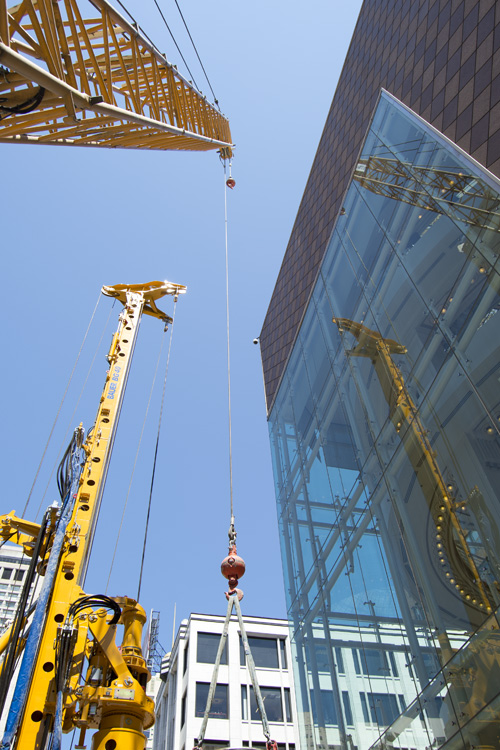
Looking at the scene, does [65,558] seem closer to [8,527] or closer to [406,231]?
[8,527]

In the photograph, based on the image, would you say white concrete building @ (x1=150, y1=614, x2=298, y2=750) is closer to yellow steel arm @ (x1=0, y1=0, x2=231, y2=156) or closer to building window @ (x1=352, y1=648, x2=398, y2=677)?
building window @ (x1=352, y1=648, x2=398, y2=677)

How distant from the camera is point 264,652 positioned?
37.9m

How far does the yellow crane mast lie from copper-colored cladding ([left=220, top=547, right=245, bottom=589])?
219 centimetres

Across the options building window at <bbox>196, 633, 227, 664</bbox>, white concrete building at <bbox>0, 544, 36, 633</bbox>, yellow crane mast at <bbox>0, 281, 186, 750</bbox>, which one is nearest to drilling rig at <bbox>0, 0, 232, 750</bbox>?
yellow crane mast at <bbox>0, 281, 186, 750</bbox>

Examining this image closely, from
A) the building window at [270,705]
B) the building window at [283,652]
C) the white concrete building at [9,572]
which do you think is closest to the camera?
the building window at [270,705]

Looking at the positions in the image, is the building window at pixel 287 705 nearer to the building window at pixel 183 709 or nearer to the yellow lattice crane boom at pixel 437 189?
the building window at pixel 183 709

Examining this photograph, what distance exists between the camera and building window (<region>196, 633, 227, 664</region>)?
120 feet

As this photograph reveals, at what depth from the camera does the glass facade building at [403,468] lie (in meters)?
9.55

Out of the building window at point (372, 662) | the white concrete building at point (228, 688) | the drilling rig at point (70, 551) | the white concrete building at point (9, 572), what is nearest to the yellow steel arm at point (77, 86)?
the drilling rig at point (70, 551)

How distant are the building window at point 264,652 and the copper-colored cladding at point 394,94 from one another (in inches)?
860

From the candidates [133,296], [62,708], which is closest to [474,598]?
[62,708]

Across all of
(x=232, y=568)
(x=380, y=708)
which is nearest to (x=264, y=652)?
(x=380, y=708)

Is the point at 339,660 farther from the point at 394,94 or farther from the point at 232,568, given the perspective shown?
the point at 394,94

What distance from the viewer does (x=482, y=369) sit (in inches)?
393
